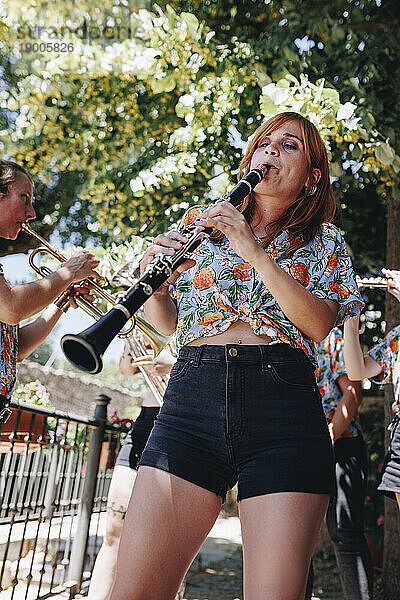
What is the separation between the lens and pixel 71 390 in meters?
14.8

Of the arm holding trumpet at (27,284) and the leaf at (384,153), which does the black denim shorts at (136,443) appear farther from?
the leaf at (384,153)

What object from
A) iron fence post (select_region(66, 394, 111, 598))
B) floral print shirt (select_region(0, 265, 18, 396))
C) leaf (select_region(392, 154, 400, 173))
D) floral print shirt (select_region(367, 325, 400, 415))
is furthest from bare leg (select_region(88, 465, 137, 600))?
leaf (select_region(392, 154, 400, 173))

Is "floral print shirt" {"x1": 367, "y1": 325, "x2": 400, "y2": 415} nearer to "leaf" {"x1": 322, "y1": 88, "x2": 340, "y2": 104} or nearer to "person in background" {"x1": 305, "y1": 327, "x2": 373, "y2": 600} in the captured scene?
"person in background" {"x1": 305, "y1": 327, "x2": 373, "y2": 600}

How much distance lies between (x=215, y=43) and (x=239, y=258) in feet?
10.5

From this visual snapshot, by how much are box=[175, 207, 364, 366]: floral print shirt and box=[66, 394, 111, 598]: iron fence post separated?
9.80 ft

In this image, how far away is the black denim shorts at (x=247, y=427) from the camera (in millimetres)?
1468

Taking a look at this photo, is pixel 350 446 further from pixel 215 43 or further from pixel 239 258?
pixel 215 43

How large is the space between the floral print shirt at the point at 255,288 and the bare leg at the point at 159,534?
395mm

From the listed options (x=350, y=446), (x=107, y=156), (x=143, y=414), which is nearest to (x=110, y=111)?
(x=107, y=156)

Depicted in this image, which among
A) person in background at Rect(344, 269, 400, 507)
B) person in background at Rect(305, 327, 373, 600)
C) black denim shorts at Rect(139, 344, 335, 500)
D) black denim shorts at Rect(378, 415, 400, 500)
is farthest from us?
person in background at Rect(305, 327, 373, 600)

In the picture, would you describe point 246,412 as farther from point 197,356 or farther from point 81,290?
point 81,290

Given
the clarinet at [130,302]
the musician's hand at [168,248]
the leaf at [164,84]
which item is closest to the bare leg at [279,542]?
the clarinet at [130,302]

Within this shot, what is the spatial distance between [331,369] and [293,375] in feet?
6.95

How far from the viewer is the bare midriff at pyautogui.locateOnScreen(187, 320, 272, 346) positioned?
1.60 metres
